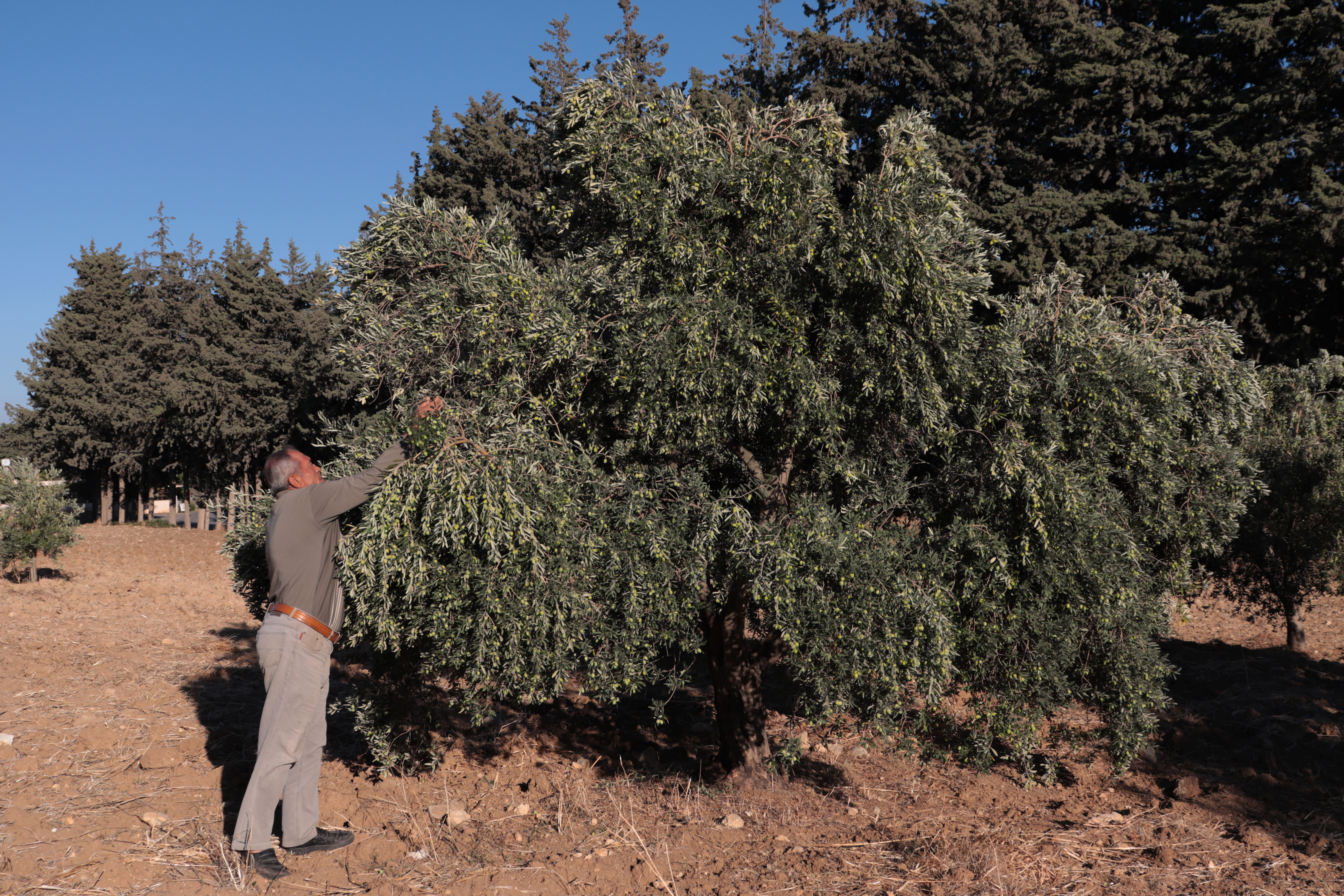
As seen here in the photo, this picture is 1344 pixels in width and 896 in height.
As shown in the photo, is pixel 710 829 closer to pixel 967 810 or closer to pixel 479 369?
pixel 967 810

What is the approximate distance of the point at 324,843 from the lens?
5422mm

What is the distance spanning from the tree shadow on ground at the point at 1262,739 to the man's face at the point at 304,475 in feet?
23.9

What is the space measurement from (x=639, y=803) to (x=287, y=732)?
294 cm

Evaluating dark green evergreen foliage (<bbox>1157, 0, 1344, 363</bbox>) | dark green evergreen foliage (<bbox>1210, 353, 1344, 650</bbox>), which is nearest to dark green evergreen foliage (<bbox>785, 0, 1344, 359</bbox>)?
dark green evergreen foliage (<bbox>1157, 0, 1344, 363</bbox>)

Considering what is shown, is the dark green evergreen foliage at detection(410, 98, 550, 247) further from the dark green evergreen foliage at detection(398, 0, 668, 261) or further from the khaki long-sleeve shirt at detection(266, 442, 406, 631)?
the khaki long-sleeve shirt at detection(266, 442, 406, 631)

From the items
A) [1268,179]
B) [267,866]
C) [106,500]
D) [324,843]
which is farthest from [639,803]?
[106,500]

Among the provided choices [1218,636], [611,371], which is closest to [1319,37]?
[1218,636]

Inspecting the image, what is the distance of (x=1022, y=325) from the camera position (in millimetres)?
5781

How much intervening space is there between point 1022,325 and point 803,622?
2.54m

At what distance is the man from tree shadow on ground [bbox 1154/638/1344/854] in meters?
6.83

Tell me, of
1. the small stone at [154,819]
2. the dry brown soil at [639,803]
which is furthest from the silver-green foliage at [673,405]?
the small stone at [154,819]

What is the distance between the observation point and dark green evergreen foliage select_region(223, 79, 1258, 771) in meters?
5.16

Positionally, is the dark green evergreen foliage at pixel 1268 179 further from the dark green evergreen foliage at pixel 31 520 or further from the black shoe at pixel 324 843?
the dark green evergreen foliage at pixel 31 520

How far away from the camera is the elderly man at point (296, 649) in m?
5.05
